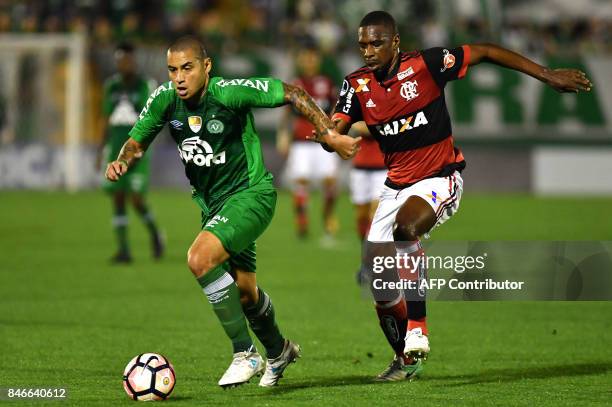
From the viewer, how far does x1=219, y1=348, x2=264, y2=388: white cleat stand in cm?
696

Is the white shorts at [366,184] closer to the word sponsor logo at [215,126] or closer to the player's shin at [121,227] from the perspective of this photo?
the player's shin at [121,227]

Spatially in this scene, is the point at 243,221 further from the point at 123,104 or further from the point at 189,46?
the point at 123,104

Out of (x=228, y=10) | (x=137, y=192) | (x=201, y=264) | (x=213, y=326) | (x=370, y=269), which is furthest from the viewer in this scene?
(x=228, y=10)

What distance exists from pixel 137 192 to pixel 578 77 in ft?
27.8

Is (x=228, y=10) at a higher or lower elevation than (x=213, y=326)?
higher

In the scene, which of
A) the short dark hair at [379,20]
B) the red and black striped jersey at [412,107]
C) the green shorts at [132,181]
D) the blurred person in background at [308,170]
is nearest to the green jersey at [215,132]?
the red and black striped jersey at [412,107]

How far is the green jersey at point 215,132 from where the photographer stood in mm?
7152

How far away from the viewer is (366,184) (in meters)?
13.7

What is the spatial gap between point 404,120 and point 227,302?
1.83 meters

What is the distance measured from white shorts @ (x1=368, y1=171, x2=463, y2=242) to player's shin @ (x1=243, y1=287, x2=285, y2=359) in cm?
98

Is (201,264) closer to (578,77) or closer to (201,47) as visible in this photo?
(201,47)

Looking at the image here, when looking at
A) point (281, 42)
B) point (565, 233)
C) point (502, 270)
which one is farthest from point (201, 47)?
point (281, 42)

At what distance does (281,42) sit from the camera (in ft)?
91.8

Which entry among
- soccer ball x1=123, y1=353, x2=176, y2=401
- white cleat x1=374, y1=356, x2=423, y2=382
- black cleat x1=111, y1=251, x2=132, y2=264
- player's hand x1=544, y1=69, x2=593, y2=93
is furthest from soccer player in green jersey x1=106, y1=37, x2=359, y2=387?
black cleat x1=111, y1=251, x2=132, y2=264
